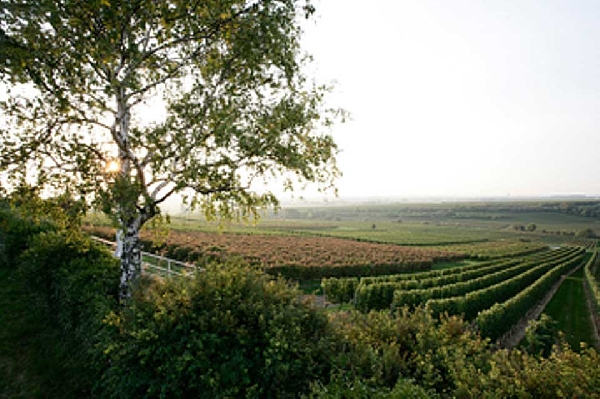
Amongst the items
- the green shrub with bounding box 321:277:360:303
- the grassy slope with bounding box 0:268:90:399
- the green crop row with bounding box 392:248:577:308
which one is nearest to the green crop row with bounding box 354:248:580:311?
the green crop row with bounding box 392:248:577:308

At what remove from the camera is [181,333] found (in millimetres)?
6016

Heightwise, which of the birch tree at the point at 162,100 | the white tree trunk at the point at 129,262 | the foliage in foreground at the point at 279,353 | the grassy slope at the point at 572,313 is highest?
the birch tree at the point at 162,100

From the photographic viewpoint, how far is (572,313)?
30047 millimetres

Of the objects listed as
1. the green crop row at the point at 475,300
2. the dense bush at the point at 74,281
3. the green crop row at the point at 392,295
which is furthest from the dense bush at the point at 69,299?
the green crop row at the point at 392,295

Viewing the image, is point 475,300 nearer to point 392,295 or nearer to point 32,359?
point 392,295

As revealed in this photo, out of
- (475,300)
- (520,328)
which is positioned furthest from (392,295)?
(520,328)

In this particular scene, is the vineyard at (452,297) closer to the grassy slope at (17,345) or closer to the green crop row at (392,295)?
the green crop row at (392,295)

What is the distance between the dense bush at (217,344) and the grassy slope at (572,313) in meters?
25.4

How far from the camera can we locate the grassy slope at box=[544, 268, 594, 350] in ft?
78.5

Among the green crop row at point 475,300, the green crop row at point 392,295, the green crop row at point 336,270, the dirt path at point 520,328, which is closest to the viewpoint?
the green crop row at point 475,300

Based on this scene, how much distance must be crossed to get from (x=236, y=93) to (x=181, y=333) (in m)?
5.83

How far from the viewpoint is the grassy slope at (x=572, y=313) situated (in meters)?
23.9

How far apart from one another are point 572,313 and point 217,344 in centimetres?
3783

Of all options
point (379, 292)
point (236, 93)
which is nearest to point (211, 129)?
point (236, 93)
